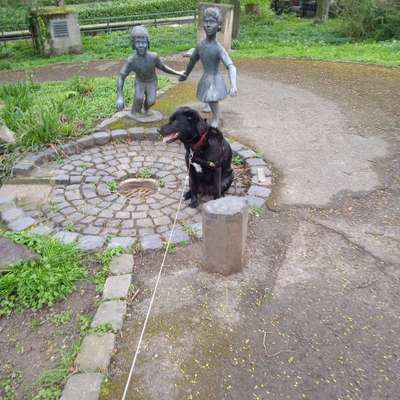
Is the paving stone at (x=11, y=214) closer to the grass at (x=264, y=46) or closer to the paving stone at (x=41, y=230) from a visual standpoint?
→ the paving stone at (x=41, y=230)

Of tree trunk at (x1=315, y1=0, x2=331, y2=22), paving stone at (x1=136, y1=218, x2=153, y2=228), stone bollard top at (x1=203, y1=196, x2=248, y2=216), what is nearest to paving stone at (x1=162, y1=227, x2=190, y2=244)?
paving stone at (x1=136, y1=218, x2=153, y2=228)

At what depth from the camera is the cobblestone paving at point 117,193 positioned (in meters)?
4.43

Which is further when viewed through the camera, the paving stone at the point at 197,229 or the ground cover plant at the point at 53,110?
the ground cover plant at the point at 53,110

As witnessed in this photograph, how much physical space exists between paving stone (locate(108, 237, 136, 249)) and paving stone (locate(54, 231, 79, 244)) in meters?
0.40

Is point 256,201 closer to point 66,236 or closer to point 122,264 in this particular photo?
point 122,264

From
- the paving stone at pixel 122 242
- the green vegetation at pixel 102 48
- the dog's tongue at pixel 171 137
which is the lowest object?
the green vegetation at pixel 102 48

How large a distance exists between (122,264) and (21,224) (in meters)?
1.38

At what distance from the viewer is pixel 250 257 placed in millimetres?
3805

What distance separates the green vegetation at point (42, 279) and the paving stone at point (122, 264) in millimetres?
270

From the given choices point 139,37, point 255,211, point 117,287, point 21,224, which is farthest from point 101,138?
point 117,287

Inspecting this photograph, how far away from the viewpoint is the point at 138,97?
22.1 ft

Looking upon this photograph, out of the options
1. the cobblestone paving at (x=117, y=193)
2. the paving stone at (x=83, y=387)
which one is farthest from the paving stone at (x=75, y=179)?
the paving stone at (x=83, y=387)

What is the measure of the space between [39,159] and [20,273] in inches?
103

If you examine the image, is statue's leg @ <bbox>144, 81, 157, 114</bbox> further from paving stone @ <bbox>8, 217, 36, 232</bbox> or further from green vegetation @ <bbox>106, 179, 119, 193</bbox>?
paving stone @ <bbox>8, 217, 36, 232</bbox>
